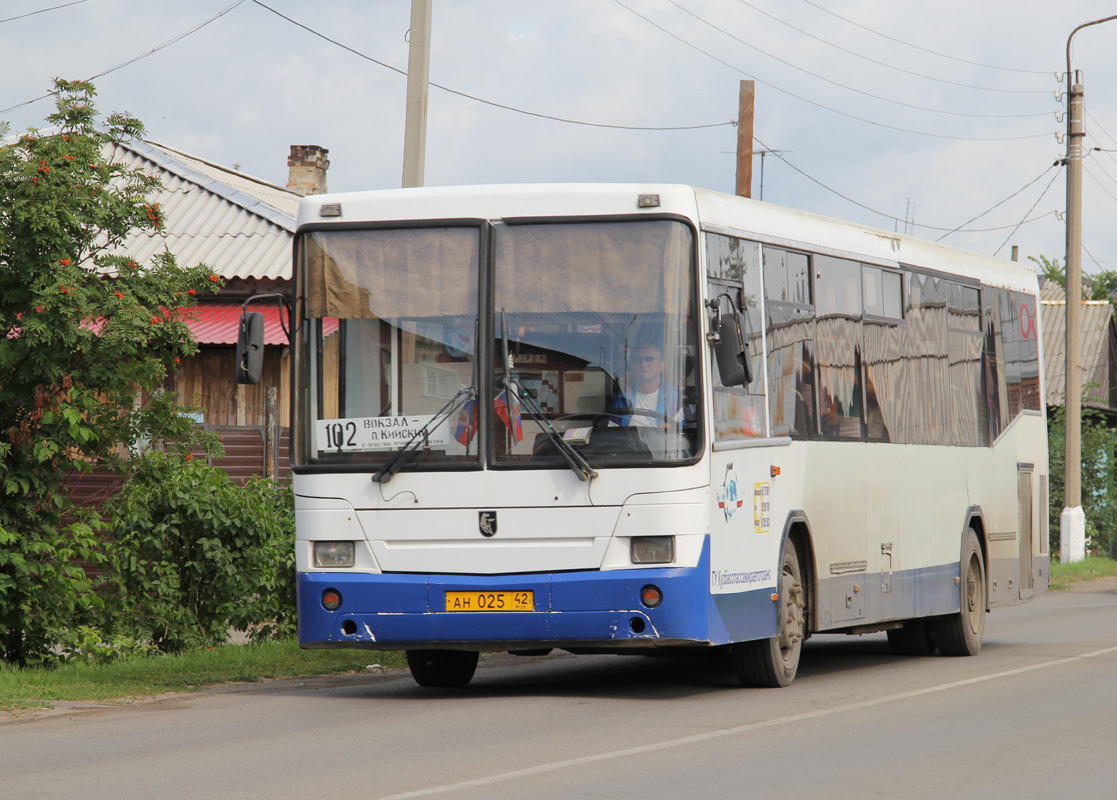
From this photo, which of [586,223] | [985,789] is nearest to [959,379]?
[586,223]

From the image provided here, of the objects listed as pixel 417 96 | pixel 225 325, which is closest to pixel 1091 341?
pixel 225 325

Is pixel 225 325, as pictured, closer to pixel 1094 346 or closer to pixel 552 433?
pixel 552 433

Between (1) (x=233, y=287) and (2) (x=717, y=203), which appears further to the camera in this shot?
(1) (x=233, y=287)

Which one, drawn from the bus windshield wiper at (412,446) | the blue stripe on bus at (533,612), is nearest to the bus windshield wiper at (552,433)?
the bus windshield wiper at (412,446)

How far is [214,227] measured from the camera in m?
24.5

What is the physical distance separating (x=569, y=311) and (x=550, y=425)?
0.72 metres

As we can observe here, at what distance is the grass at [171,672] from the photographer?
11.6 meters

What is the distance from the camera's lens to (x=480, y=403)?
1060cm

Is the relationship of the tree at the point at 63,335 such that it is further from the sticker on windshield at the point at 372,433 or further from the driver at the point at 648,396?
the driver at the point at 648,396

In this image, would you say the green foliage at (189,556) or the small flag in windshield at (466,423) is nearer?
the small flag in windshield at (466,423)

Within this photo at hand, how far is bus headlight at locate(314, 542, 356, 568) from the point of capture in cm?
1077

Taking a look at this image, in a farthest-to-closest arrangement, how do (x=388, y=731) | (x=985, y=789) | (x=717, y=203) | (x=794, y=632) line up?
(x=794, y=632)
(x=717, y=203)
(x=388, y=731)
(x=985, y=789)

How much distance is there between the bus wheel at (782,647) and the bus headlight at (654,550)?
4.09ft

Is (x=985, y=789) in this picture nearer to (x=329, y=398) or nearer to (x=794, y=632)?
(x=794, y=632)
